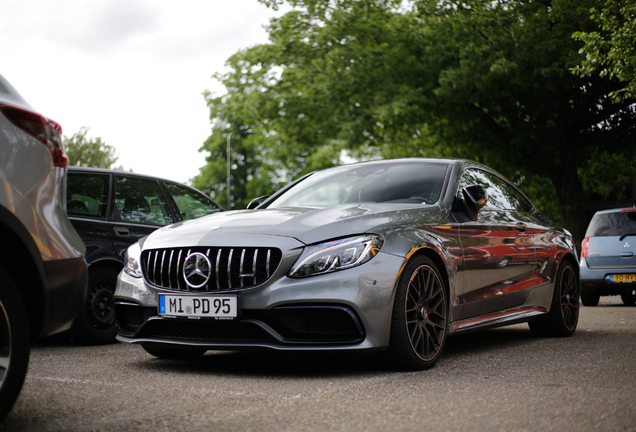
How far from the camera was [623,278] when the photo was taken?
12.2 meters

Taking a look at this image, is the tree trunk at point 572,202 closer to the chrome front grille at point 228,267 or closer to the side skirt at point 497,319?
the side skirt at point 497,319

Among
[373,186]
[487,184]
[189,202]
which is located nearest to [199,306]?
[373,186]

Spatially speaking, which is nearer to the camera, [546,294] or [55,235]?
[55,235]

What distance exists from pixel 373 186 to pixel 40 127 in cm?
304

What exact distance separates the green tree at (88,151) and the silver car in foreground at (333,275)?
45366mm

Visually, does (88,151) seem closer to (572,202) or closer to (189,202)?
(572,202)

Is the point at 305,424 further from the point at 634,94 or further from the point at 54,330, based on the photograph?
the point at 634,94

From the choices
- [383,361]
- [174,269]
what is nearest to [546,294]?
[383,361]

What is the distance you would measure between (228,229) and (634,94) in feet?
34.7

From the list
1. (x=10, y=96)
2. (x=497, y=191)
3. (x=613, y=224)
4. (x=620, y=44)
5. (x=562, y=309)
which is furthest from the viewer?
(x=620, y=44)

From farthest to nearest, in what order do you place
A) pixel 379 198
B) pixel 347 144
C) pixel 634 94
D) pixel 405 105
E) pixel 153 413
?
pixel 347 144
pixel 405 105
pixel 634 94
pixel 379 198
pixel 153 413

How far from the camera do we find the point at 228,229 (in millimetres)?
4746

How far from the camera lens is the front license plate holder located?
12.1m

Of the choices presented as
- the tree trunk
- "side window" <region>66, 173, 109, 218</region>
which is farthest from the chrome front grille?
the tree trunk
